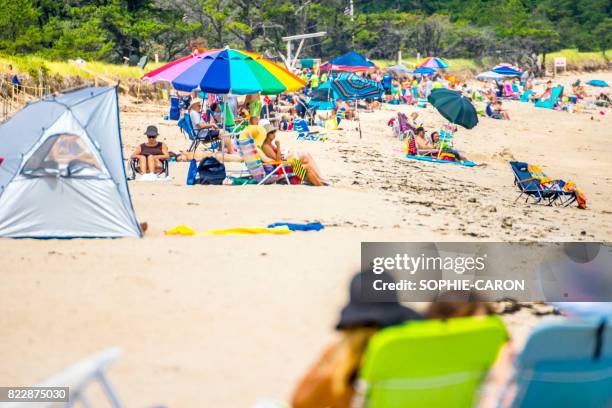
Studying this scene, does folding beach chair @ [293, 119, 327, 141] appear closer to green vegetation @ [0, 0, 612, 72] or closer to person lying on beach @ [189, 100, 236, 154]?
green vegetation @ [0, 0, 612, 72]

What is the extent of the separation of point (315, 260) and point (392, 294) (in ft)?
9.35

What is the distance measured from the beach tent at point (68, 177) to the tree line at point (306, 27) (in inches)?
472

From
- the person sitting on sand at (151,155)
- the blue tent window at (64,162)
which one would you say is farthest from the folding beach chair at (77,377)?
the person sitting on sand at (151,155)

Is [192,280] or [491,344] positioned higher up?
[491,344]

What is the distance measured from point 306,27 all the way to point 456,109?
3171cm

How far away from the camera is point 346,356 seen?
3025 millimetres

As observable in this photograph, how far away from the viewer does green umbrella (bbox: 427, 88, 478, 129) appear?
1655 cm

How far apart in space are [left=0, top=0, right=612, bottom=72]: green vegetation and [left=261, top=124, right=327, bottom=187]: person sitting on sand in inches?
301

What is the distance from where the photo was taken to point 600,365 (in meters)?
2.98

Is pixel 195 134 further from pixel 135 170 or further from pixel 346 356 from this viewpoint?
pixel 346 356

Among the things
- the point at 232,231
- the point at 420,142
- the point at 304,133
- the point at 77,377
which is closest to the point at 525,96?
the point at 304,133

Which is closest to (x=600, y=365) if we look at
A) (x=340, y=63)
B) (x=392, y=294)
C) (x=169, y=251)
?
(x=392, y=294)

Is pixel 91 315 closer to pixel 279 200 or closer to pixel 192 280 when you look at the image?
pixel 192 280

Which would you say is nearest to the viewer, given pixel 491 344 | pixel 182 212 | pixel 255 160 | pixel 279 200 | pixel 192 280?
pixel 491 344
